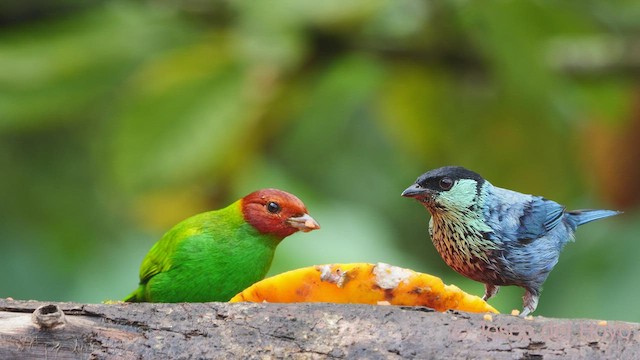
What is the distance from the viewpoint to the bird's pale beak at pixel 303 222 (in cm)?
372

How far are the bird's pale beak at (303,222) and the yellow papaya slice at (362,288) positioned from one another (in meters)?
0.47

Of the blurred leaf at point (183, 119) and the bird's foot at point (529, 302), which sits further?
the blurred leaf at point (183, 119)

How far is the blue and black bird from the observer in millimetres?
3277

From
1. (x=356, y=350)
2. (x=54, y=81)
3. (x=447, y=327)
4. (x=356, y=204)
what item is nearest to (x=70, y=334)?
(x=356, y=350)

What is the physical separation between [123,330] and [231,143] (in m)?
2.57

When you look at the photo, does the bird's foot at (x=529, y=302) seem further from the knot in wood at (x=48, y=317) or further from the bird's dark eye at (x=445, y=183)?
the knot in wood at (x=48, y=317)

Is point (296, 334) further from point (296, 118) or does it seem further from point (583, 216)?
point (296, 118)

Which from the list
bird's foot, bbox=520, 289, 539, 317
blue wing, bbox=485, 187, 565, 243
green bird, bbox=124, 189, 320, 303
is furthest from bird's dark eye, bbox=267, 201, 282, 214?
bird's foot, bbox=520, 289, 539, 317

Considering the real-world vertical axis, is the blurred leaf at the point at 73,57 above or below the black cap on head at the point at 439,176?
above

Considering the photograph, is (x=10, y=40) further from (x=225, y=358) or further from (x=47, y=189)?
(x=225, y=358)

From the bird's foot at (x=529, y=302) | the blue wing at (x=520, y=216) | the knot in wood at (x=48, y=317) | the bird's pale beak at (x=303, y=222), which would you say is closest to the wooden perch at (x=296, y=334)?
the knot in wood at (x=48, y=317)

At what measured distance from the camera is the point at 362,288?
3234 mm

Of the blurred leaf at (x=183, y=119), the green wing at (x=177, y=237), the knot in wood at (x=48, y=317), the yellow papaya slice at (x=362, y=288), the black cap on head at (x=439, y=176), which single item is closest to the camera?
the knot in wood at (x=48, y=317)

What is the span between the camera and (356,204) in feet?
23.2
